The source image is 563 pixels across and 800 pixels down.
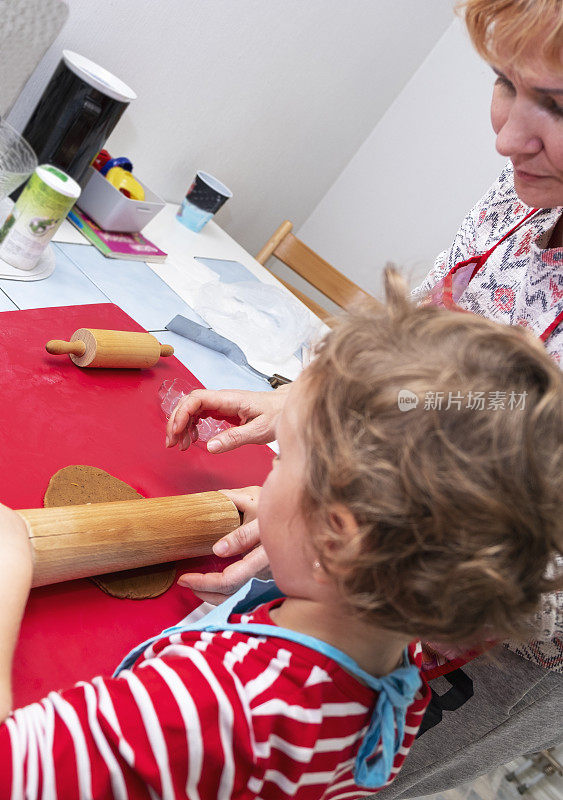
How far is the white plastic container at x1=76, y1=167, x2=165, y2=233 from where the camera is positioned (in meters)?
1.43

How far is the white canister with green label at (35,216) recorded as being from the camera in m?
1.08

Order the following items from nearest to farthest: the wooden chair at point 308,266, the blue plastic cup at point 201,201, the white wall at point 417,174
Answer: the blue plastic cup at point 201,201 → the wooden chair at point 308,266 → the white wall at point 417,174

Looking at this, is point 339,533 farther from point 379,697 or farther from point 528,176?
point 528,176

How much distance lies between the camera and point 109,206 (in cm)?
144

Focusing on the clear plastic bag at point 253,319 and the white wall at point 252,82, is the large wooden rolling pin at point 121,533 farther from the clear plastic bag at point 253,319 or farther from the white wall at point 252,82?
the white wall at point 252,82

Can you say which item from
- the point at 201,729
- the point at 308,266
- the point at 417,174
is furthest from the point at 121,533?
the point at 417,174

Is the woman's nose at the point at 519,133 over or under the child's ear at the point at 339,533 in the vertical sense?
over

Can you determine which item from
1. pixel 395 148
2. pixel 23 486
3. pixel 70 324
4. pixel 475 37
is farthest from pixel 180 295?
pixel 395 148

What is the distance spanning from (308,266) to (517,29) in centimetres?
158

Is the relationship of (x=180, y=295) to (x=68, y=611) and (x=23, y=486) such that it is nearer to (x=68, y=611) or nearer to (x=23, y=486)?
(x=23, y=486)

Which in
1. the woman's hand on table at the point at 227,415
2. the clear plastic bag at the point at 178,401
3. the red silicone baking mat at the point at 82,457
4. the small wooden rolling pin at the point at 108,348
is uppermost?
the woman's hand on table at the point at 227,415

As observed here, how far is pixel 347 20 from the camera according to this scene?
6.67 ft

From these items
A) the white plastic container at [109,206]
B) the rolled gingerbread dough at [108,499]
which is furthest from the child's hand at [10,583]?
the white plastic container at [109,206]

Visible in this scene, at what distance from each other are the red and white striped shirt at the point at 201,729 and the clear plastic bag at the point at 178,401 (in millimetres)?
521
